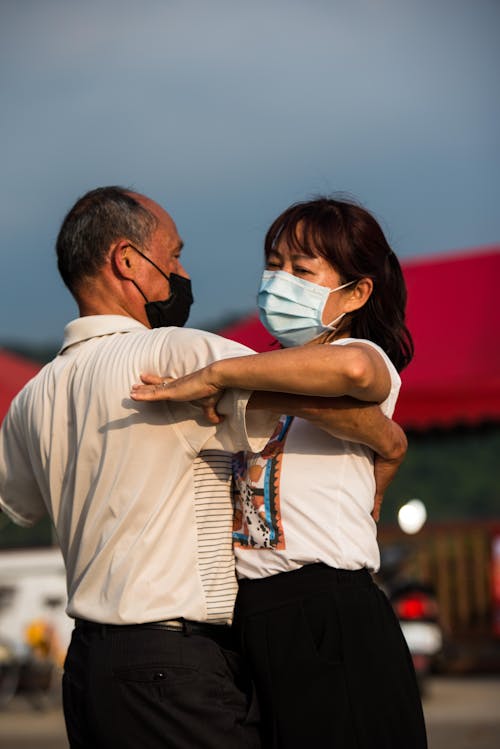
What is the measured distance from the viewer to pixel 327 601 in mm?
2238

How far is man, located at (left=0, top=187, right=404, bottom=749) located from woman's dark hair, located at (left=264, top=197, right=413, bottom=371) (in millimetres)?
392

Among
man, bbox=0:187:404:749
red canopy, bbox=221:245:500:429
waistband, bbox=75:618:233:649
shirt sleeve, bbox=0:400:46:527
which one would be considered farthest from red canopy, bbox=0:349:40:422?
waistband, bbox=75:618:233:649

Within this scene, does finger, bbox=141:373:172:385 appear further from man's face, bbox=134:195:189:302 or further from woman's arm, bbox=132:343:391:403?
man's face, bbox=134:195:189:302

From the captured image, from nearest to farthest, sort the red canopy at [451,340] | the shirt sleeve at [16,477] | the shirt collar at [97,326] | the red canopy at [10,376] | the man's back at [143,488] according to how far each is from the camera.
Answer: the man's back at [143,488] < the shirt collar at [97,326] < the shirt sleeve at [16,477] < the red canopy at [10,376] < the red canopy at [451,340]

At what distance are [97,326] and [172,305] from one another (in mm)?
233

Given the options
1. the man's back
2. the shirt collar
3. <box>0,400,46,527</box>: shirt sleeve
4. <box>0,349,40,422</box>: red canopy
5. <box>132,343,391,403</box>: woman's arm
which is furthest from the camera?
<box>0,349,40,422</box>: red canopy

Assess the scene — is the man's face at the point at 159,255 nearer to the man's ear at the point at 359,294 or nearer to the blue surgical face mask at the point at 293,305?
the blue surgical face mask at the point at 293,305

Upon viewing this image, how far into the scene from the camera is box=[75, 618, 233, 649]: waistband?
2199mm

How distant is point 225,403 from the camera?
2.17 metres

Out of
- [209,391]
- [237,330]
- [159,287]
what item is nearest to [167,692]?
[209,391]

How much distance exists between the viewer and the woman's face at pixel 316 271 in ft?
8.32

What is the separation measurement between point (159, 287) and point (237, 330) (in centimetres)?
649

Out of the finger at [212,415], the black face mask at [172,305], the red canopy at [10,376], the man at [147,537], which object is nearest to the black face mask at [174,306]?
the black face mask at [172,305]

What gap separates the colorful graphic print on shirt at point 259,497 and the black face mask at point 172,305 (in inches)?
15.2
